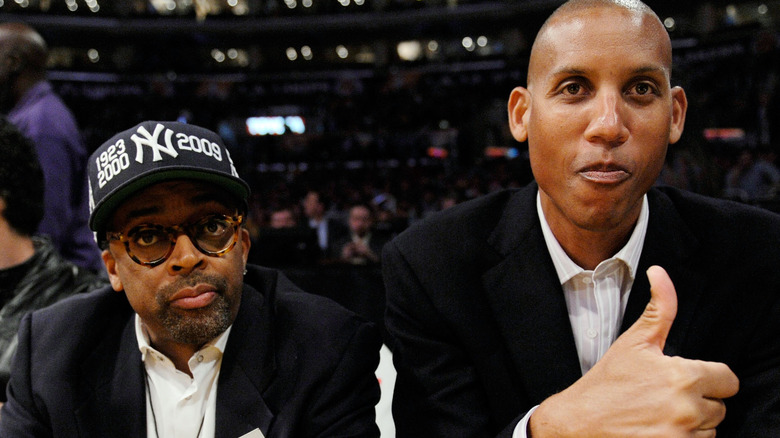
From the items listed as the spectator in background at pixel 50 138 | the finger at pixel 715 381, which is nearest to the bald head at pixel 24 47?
the spectator in background at pixel 50 138

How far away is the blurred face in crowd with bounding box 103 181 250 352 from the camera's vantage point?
137cm

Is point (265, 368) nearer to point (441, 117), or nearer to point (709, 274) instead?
point (709, 274)

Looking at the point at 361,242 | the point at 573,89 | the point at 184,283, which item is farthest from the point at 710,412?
the point at 361,242

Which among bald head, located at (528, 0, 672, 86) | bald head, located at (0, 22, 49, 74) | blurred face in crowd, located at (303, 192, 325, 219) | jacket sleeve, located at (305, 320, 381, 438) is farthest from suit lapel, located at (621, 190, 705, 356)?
blurred face in crowd, located at (303, 192, 325, 219)

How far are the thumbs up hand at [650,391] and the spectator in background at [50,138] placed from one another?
2.24 m

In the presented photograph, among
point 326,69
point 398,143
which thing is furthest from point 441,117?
point 326,69

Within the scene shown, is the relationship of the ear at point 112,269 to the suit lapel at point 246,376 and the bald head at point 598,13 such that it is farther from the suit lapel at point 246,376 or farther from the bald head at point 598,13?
the bald head at point 598,13

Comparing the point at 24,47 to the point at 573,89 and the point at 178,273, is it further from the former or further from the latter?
the point at 573,89

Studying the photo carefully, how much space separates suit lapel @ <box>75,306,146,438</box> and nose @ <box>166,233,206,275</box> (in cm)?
26

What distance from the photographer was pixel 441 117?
55.8 feet

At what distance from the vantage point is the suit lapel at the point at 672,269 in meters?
1.34

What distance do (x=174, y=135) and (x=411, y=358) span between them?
2.32 feet

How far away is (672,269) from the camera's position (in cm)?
138

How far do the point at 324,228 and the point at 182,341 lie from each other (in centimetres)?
602
